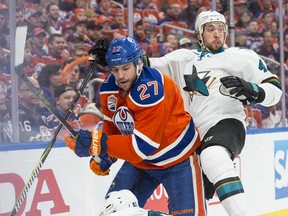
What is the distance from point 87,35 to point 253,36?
1.71m

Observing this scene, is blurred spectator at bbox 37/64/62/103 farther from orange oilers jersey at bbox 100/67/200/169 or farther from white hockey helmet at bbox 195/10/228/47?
white hockey helmet at bbox 195/10/228/47

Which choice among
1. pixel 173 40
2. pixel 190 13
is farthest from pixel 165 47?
pixel 190 13

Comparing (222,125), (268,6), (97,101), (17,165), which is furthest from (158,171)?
(268,6)

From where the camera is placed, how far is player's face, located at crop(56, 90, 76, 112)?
3160mm

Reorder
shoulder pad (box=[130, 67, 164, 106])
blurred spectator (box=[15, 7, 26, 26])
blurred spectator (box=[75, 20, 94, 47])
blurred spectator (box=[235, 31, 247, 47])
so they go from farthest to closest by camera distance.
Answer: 1. blurred spectator (box=[235, 31, 247, 47])
2. blurred spectator (box=[75, 20, 94, 47])
3. blurred spectator (box=[15, 7, 26, 26])
4. shoulder pad (box=[130, 67, 164, 106])

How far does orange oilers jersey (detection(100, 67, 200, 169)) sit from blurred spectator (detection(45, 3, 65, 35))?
1296 mm

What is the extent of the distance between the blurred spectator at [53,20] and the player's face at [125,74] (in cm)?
140

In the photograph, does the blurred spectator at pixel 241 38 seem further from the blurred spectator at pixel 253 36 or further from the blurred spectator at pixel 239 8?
the blurred spectator at pixel 239 8

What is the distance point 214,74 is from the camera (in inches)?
107

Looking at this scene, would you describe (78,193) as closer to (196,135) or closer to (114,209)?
(196,135)

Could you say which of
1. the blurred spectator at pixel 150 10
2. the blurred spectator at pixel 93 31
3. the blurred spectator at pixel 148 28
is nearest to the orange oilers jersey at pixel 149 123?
the blurred spectator at pixel 93 31

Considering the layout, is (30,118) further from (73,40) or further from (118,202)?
(118,202)

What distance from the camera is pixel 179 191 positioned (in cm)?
238

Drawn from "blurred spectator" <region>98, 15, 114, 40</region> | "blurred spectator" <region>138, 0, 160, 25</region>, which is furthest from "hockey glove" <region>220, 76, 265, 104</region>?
"blurred spectator" <region>138, 0, 160, 25</region>
